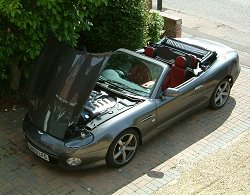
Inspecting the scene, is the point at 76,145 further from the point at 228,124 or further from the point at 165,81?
the point at 228,124

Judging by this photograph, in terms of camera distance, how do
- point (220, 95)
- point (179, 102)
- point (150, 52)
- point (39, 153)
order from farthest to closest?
1. point (220, 95)
2. point (150, 52)
3. point (179, 102)
4. point (39, 153)

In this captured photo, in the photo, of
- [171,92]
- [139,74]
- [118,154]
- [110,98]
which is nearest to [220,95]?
[171,92]

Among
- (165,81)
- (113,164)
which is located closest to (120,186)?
(113,164)

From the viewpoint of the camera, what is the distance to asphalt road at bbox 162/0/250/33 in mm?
13688

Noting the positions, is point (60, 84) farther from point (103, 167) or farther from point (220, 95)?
point (220, 95)

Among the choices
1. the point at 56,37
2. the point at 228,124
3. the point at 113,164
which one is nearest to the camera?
the point at 113,164

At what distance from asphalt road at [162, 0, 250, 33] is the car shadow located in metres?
6.07

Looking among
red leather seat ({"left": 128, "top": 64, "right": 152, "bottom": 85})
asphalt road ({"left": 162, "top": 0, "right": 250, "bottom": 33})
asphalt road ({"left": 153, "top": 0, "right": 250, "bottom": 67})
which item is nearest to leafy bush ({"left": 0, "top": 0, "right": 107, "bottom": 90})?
red leather seat ({"left": 128, "top": 64, "right": 152, "bottom": 85})

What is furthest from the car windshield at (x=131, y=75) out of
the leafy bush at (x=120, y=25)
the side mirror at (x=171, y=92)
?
the leafy bush at (x=120, y=25)

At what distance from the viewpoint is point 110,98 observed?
23.7ft

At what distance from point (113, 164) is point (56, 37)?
2.44m

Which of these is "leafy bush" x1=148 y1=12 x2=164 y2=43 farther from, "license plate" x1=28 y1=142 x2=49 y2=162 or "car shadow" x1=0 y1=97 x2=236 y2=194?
"license plate" x1=28 y1=142 x2=49 y2=162

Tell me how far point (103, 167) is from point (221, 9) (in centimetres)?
960

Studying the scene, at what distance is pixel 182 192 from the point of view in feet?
20.9
